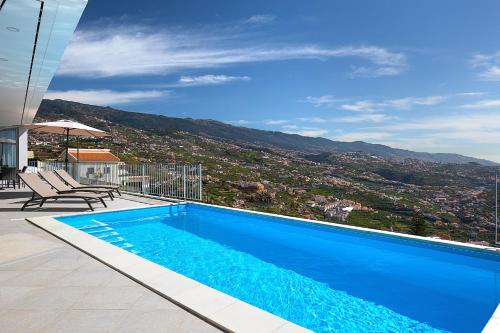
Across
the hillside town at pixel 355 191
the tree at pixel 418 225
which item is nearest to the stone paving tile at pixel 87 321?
the hillside town at pixel 355 191

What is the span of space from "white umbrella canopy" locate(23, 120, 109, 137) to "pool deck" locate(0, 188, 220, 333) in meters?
7.18

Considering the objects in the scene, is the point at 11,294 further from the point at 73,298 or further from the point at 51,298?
the point at 73,298

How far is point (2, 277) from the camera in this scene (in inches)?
141

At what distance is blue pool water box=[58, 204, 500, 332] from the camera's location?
3.70 m

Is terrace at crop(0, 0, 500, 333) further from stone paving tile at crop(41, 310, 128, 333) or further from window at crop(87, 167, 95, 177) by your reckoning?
window at crop(87, 167, 95, 177)

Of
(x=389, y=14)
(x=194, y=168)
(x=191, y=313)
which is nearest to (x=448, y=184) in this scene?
(x=389, y=14)

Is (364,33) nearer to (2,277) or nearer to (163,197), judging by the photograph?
(163,197)

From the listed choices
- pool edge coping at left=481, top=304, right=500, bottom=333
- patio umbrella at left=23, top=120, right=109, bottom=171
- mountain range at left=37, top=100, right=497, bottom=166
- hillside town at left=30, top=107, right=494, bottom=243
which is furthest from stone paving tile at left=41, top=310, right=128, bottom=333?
mountain range at left=37, top=100, right=497, bottom=166

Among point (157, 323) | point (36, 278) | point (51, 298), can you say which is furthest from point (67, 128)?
point (157, 323)

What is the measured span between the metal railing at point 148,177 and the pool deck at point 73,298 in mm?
5473

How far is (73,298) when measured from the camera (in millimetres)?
3037

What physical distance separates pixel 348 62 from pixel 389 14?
9843 mm

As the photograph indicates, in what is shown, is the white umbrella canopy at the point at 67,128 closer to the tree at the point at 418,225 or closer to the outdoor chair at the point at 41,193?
the outdoor chair at the point at 41,193

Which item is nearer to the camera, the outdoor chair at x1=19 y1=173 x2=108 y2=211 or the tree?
the outdoor chair at x1=19 y1=173 x2=108 y2=211
